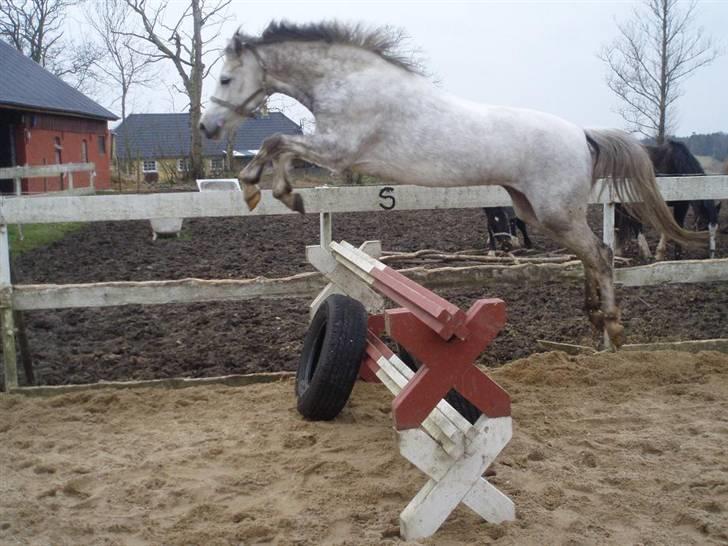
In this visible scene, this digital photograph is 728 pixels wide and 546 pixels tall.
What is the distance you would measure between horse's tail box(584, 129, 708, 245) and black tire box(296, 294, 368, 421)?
6.92ft

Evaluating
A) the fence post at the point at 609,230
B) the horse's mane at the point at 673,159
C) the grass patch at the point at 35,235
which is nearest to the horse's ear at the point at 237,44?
the fence post at the point at 609,230

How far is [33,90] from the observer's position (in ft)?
73.9

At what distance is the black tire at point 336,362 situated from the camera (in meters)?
3.83

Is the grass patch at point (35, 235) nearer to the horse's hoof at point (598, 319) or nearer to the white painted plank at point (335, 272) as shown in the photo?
the white painted plank at point (335, 272)

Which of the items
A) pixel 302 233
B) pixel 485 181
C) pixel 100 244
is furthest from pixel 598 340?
pixel 100 244

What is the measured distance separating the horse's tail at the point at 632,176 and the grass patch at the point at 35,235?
8.67 meters

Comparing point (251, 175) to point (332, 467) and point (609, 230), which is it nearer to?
point (332, 467)

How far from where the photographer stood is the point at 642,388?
4.63 m

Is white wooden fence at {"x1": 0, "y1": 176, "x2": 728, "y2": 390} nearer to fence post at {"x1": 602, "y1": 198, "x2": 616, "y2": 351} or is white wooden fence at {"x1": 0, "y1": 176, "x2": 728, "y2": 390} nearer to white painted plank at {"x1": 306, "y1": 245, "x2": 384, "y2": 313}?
fence post at {"x1": 602, "y1": 198, "x2": 616, "y2": 351}

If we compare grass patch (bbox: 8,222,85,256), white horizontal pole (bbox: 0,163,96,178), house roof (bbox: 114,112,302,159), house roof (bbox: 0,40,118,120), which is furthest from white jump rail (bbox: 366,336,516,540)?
house roof (bbox: 114,112,302,159)

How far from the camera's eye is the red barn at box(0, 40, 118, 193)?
20.4m

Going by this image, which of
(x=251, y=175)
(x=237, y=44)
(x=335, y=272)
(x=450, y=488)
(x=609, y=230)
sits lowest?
(x=450, y=488)

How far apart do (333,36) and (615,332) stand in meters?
2.86

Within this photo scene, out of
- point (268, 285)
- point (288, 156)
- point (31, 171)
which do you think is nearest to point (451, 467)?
point (288, 156)
